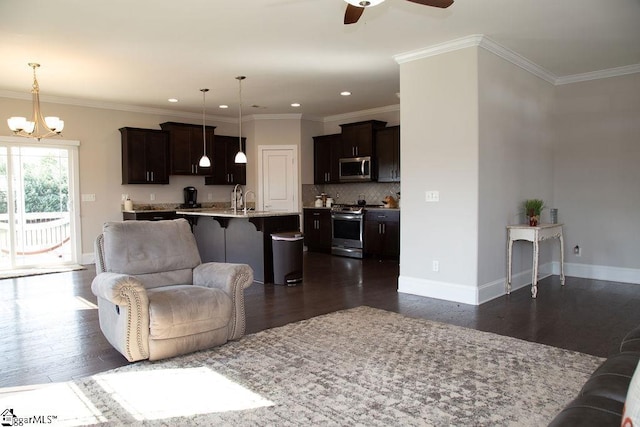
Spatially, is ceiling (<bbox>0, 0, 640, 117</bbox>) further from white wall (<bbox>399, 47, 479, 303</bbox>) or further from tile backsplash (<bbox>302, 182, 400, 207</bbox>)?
tile backsplash (<bbox>302, 182, 400, 207</bbox>)

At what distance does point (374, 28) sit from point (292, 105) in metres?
3.90

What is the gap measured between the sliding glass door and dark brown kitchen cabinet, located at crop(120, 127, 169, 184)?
80cm

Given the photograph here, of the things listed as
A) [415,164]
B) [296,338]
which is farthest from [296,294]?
[415,164]

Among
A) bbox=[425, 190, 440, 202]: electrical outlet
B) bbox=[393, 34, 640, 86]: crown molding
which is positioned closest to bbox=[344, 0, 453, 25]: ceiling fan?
bbox=[393, 34, 640, 86]: crown molding

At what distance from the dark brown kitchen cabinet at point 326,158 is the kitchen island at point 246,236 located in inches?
115

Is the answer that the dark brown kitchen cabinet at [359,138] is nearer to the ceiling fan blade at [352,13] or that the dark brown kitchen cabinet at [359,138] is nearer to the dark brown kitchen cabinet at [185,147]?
the dark brown kitchen cabinet at [185,147]

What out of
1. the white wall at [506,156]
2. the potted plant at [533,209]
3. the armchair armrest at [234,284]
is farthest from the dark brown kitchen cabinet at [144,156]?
the potted plant at [533,209]

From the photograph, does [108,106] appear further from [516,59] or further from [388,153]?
[516,59]

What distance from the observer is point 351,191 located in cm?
926

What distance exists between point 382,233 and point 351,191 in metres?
1.67

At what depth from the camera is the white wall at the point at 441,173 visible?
4723 millimetres

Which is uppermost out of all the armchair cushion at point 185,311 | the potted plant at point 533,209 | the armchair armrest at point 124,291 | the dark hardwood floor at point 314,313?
the potted plant at point 533,209

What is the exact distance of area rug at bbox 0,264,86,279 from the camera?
21.2 ft

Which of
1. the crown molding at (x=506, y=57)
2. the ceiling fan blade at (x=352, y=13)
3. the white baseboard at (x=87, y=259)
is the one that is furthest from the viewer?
the white baseboard at (x=87, y=259)
